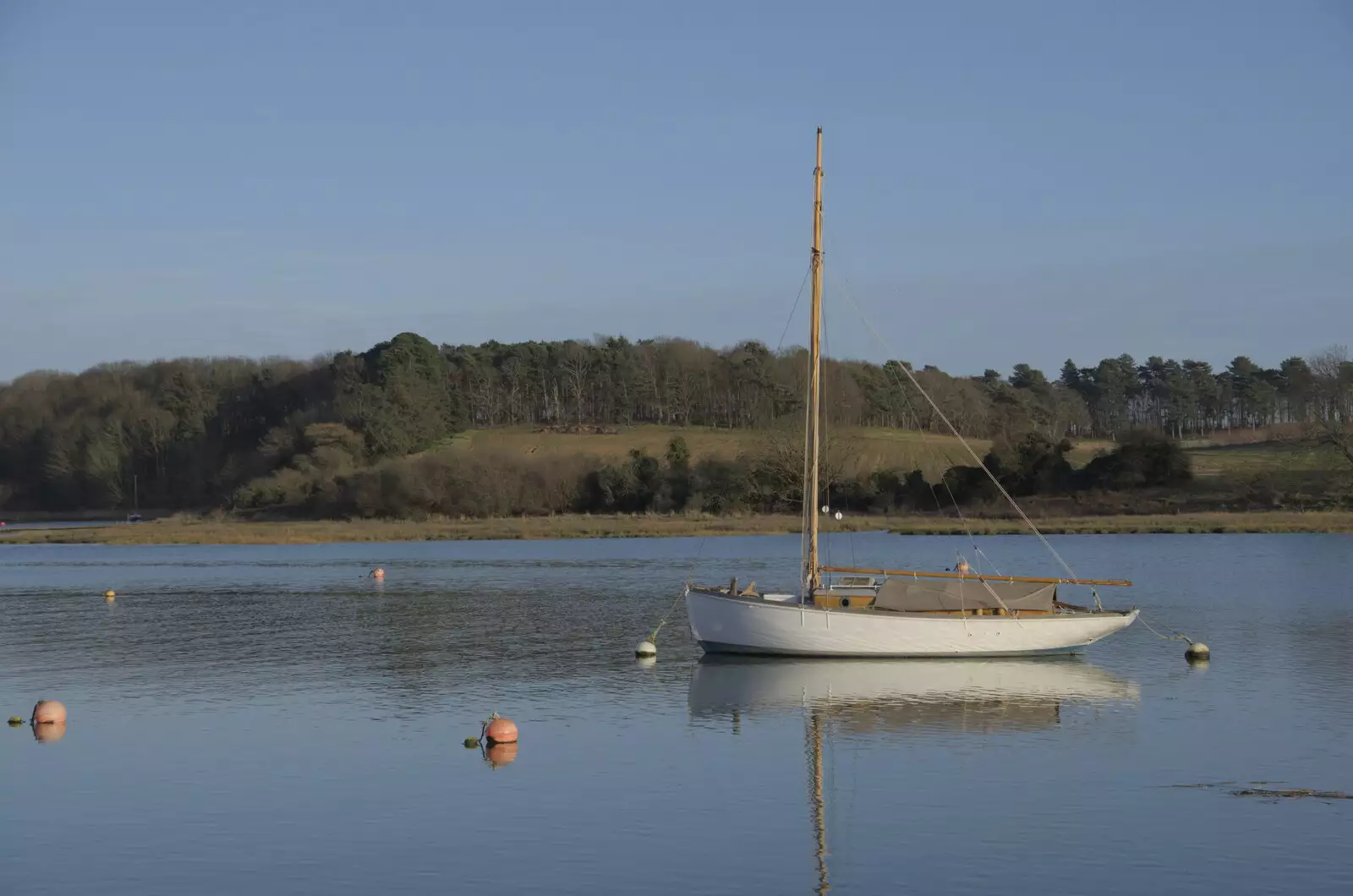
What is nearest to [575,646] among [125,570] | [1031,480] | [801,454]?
[125,570]

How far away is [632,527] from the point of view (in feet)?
305

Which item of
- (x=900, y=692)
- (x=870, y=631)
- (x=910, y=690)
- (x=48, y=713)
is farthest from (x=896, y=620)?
(x=48, y=713)

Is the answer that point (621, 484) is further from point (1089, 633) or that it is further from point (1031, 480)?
point (1089, 633)

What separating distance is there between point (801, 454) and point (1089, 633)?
67.5 metres

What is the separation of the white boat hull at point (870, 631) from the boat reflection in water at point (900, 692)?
1.18 feet

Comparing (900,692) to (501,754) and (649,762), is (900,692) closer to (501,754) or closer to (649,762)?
(649,762)

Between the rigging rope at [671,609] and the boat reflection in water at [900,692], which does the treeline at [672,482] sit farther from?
the boat reflection in water at [900,692]

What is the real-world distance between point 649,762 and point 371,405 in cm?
12122

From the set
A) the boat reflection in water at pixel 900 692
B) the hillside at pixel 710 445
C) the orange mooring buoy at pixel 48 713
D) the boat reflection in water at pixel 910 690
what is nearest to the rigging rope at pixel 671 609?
the boat reflection in water at pixel 900 692

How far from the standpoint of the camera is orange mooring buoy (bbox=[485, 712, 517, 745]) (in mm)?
23172

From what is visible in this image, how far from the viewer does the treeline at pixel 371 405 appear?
143625 millimetres

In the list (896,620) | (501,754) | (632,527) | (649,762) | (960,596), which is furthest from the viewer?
(632,527)

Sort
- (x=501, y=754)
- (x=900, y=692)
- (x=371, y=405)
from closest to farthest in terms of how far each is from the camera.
→ (x=501, y=754) < (x=900, y=692) < (x=371, y=405)

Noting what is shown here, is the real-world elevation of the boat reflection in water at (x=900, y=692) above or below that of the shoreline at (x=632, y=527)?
below
